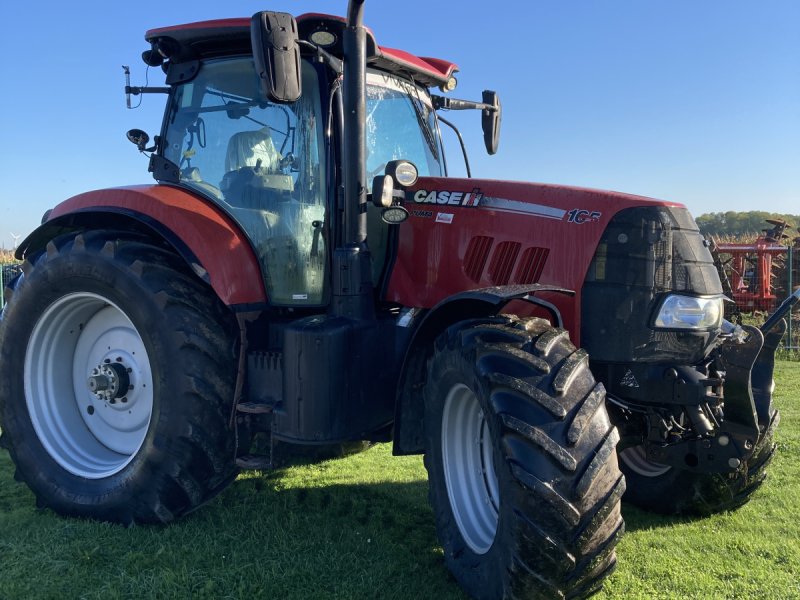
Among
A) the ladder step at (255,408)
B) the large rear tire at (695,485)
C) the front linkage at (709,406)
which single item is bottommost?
the large rear tire at (695,485)

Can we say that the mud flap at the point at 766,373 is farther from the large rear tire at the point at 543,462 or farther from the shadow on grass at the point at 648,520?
the large rear tire at the point at 543,462

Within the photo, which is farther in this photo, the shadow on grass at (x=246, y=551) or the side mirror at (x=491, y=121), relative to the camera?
the side mirror at (x=491, y=121)

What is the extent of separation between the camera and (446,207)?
3564 mm

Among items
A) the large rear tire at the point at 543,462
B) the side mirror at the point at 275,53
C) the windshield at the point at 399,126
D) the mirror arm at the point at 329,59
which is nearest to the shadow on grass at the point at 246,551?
the large rear tire at the point at 543,462

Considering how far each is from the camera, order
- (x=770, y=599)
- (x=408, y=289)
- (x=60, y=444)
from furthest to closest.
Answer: (x=60, y=444) < (x=408, y=289) < (x=770, y=599)

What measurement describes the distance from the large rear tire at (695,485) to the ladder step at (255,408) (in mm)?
1832

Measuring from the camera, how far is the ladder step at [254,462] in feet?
11.3

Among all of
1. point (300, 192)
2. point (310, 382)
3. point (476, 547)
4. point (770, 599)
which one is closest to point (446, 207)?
point (300, 192)

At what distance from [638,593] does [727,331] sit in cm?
134

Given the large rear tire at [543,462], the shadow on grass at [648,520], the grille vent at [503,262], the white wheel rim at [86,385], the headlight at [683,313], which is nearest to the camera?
the large rear tire at [543,462]

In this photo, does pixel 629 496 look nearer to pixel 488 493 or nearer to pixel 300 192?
pixel 488 493

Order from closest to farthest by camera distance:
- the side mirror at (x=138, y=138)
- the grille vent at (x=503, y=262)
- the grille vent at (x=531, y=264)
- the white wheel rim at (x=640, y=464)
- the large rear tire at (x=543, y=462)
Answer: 1. the large rear tire at (x=543, y=462)
2. the grille vent at (x=531, y=264)
3. the grille vent at (x=503, y=262)
4. the white wheel rim at (x=640, y=464)
5. the side mirror at (x=138, y=138)

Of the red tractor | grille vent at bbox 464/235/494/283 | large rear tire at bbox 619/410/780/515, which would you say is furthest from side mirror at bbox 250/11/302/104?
large rear tire at bbox 619/410/780/515

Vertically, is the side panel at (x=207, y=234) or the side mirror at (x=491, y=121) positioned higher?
the side mirror at (x=491, y=121)
